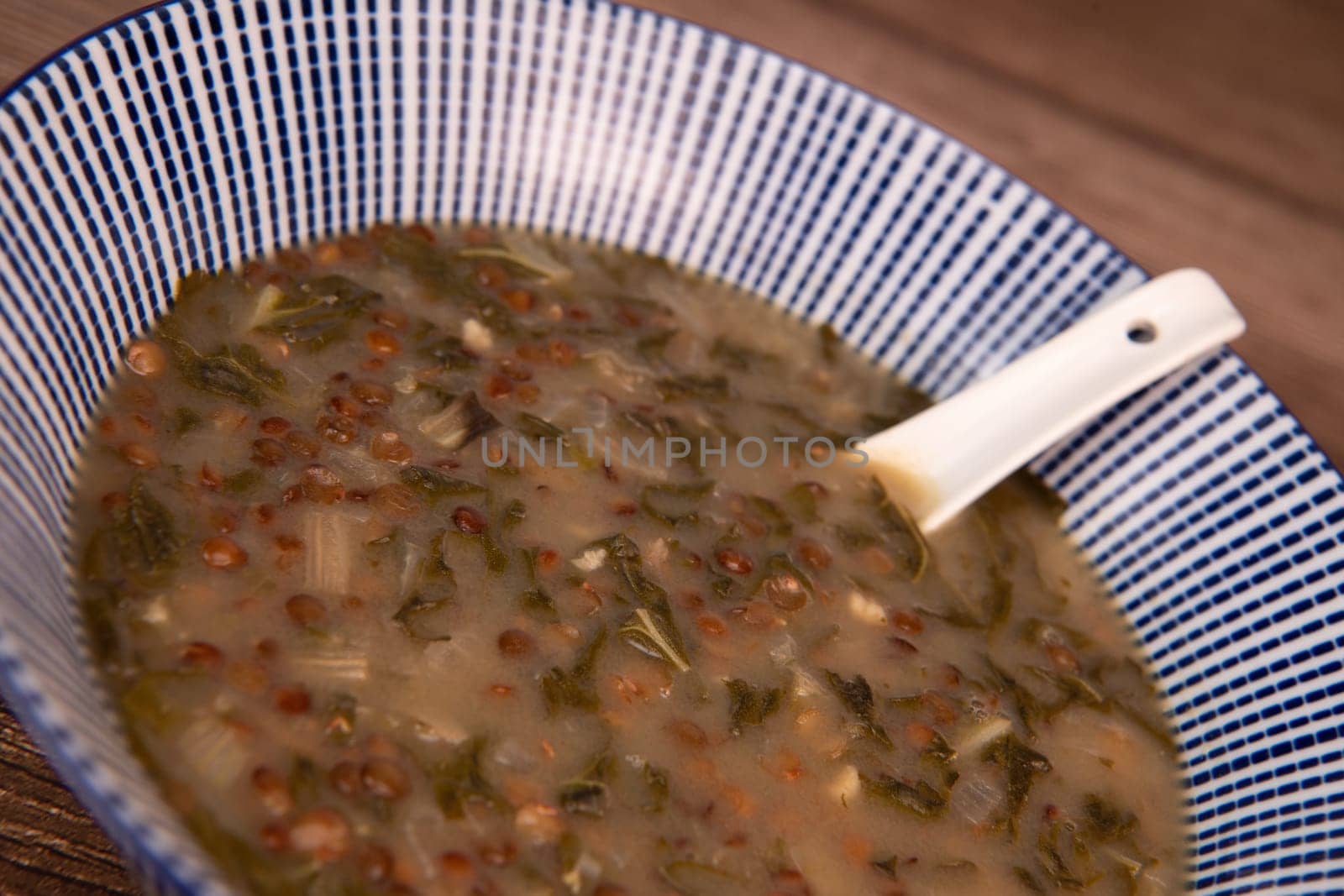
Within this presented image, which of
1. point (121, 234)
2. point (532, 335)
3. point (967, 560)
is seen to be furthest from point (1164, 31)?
point (121, 234)

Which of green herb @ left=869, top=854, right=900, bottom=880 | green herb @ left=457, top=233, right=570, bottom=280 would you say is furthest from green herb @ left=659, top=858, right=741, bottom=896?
green herb @ left=457, top=233, right=570, bottom=280

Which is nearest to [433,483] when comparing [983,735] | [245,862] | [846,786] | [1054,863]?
[245,862]

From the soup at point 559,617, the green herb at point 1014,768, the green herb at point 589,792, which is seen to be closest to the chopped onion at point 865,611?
the soup at point 559,617

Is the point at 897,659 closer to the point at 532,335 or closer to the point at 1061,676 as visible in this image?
the point at 1061,676

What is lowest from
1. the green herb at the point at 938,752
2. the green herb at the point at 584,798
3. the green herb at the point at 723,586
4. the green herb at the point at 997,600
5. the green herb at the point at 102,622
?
the green herb at the point at 938,752

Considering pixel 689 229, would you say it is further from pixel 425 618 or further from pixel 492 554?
pixel 425 618

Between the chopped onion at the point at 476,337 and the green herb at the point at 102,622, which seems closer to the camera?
the green herb at the point at 102,622

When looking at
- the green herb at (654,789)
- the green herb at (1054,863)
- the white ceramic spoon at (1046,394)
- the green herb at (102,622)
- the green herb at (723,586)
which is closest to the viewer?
the green herb at (102,622)

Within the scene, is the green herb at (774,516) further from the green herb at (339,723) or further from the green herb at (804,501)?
the green herb at (339,723)
